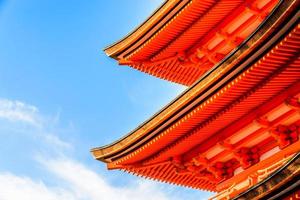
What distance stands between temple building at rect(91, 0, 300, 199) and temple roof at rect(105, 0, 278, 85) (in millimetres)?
32

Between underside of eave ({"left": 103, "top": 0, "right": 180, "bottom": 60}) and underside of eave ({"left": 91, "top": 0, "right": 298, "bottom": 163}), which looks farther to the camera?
underside of eave ({"left": 103, "top": 0, "right": 180, "bottom": 60})

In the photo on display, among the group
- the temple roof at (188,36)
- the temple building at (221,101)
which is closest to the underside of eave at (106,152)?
the temple building at (221,101)

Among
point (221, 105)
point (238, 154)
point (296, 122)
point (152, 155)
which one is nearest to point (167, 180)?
point (152, 155)

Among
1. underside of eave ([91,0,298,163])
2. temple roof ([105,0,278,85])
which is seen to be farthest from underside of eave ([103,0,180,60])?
underside of eave ([91,0,298,163])

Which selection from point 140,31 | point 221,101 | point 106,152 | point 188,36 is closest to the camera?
point 221,101

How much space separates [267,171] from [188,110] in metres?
2.58

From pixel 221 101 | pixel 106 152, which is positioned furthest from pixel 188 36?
pixel 106 152

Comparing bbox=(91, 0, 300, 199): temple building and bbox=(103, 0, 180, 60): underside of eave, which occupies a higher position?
bbox=(103, 0, 180, 60): underside of eave

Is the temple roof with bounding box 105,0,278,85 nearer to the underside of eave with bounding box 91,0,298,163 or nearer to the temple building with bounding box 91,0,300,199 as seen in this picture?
the temple building with bounding box 91,0,300,199

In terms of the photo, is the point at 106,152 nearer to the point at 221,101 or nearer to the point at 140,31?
the point at 140,31

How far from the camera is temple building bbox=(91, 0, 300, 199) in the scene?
10.2 meters

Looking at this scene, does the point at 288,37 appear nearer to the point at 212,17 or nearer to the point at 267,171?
the point at 267,171

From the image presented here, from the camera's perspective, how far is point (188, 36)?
15336 millimetres

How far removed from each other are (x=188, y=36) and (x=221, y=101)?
4.01 m
